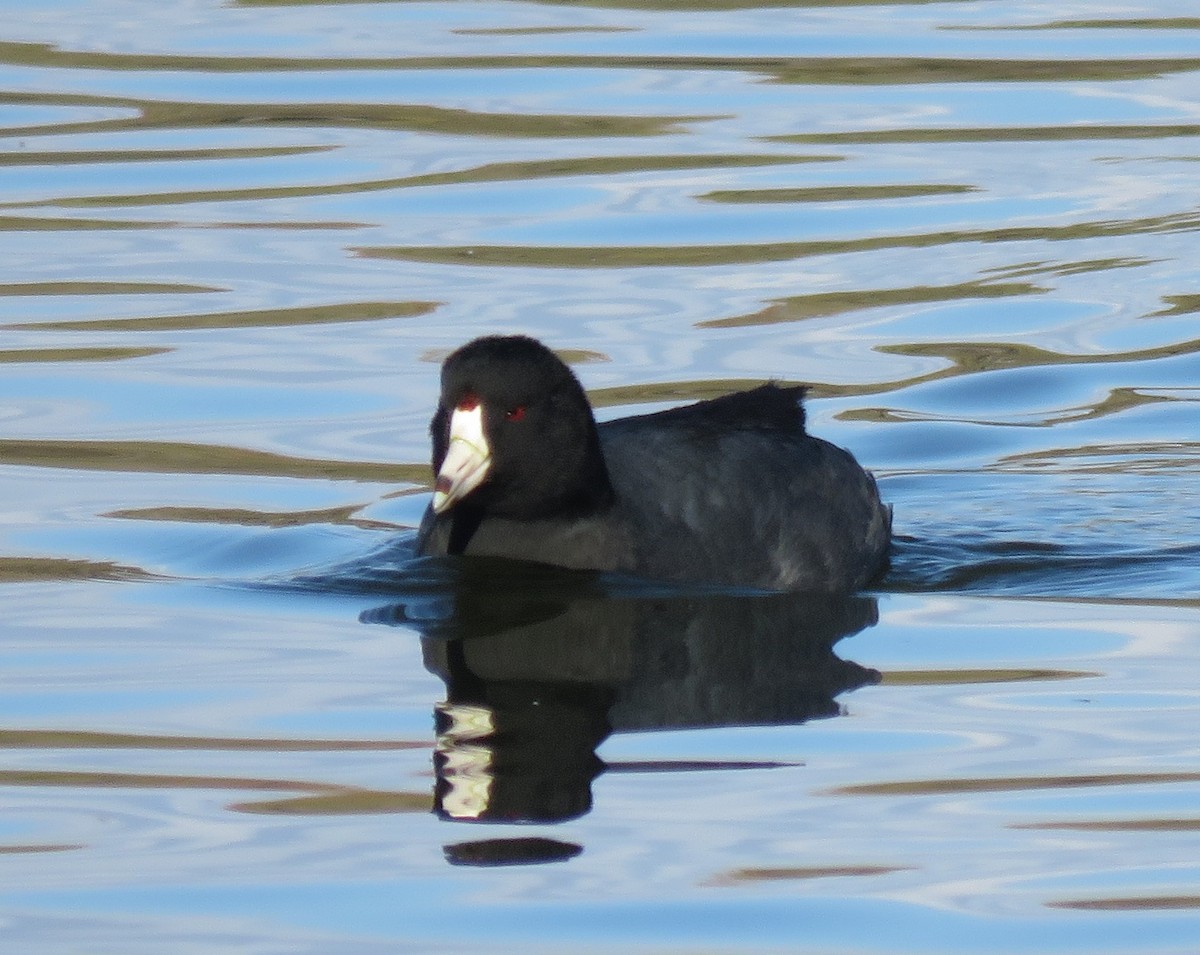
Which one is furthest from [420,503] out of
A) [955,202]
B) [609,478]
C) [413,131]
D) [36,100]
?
[36,100]

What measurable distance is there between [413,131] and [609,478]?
7.71 meters

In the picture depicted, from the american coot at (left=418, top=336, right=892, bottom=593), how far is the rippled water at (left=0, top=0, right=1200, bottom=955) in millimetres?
136

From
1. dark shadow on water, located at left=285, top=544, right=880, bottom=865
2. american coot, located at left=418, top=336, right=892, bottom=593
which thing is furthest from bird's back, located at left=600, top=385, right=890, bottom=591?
dark shadow on water, located at left=285, top=544, right=880, bottom=865

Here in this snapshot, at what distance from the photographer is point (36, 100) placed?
1561 centimetres

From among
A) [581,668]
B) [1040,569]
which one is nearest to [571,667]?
[581,668]

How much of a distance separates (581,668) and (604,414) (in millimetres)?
3480

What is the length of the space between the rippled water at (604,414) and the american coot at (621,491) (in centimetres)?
14

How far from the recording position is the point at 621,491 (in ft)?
24.2

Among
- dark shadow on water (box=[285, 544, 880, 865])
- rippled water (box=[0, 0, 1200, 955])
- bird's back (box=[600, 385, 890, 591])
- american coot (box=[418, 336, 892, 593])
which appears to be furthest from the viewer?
bird's back (box=[600, 385, 890, 591])

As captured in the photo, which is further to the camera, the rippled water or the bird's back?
the bird's back

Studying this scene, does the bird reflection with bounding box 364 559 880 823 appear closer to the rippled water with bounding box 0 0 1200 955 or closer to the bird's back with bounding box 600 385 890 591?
the rippled water with bounding box 0 0 1200 955

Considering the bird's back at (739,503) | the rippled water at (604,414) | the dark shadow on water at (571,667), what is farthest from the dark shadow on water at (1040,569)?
the dark shadow on water at (571,667)

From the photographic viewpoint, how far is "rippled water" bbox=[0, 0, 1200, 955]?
4883 mm

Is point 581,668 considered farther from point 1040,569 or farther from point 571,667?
point 1040,569
